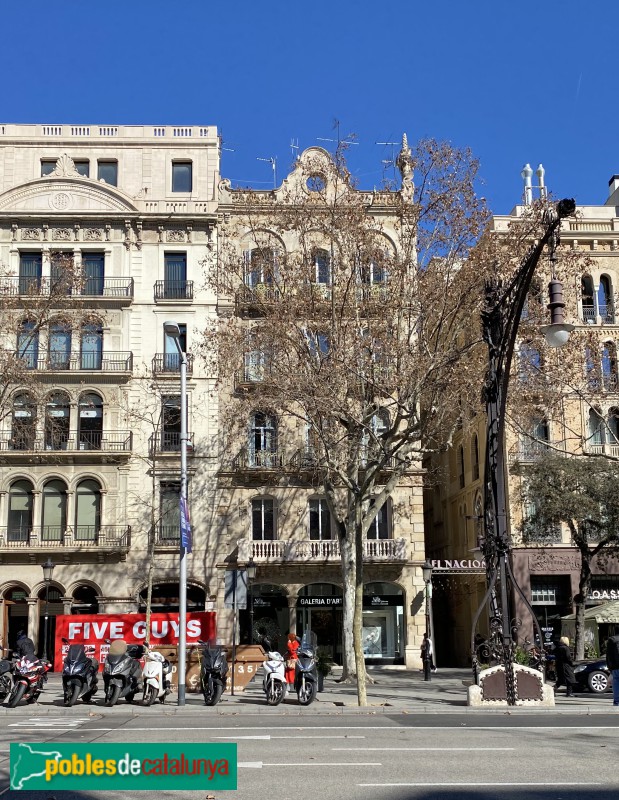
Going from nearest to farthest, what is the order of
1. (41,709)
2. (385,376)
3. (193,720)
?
1. (193,720)
2. (41,709)
3. (385,376)

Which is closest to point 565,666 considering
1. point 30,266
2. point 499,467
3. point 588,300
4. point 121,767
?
point 499,467

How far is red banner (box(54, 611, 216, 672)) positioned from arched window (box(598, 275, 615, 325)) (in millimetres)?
24076

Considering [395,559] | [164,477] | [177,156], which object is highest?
[177,156]

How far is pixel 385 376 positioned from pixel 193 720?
39.7ft

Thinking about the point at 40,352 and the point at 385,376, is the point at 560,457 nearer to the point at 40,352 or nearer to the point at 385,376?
the point at 385,376

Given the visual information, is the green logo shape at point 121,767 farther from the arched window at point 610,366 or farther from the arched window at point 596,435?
the arched window at point 596,435

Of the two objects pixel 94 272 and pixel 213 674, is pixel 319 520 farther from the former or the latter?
pixel 213 674

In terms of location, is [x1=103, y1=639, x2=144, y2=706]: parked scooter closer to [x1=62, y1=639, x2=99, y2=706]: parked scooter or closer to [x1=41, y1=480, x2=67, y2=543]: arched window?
[x1=62, y1=639, x2=99, y2=706]: parked scooter

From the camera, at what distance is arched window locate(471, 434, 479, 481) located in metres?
42.2

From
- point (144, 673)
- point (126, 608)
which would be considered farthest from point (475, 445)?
point (144, 673)

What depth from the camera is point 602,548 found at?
34438mm

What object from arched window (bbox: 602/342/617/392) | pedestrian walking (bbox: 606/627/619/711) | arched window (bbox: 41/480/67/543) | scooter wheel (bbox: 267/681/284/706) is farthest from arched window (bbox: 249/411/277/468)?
pedestrian walking (bbox: 606/627/619/711)

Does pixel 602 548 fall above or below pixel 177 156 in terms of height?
below

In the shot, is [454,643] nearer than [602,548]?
No
